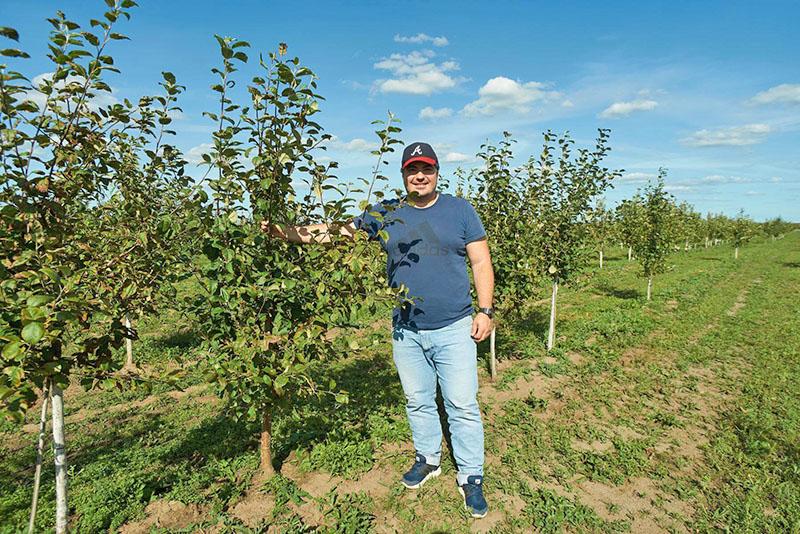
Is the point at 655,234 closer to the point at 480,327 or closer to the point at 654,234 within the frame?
the point at 654,234

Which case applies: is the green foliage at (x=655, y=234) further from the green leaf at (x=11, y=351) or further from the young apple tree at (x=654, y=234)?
the green leaf at (x=11, y=351)

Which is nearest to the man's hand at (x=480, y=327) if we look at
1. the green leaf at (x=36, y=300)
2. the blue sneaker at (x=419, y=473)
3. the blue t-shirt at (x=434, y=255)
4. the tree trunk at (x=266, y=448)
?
the blue t-shirt at (x=434, y=255)

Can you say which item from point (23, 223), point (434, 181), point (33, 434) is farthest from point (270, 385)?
point (33, 434)

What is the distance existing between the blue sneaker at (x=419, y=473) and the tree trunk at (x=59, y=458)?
264 cm

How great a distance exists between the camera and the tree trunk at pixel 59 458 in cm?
284

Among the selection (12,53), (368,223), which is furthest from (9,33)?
(368,223)

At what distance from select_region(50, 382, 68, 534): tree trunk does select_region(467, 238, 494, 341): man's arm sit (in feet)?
9.93

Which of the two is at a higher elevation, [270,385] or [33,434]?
[270,385]

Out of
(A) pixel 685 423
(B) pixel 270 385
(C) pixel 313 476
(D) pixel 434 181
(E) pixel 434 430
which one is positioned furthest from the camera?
(A) pixel 685 423

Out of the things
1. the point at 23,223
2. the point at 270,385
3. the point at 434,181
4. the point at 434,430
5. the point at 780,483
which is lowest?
the point at 780,483

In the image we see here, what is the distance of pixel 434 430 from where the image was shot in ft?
13.1

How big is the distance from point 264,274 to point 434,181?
163 centimetres

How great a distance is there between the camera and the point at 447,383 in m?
3.72

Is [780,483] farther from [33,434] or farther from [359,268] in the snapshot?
[33,434]
